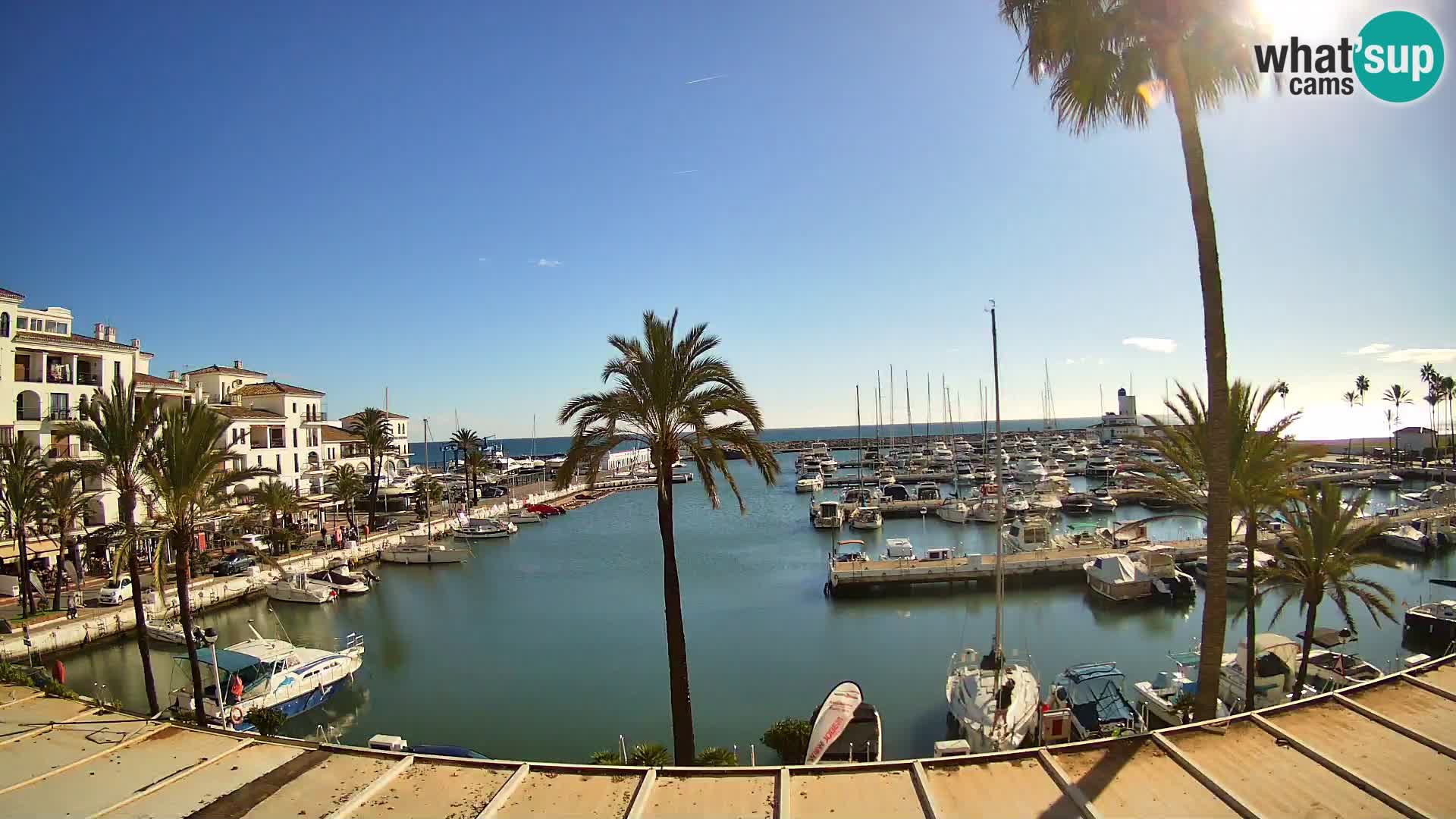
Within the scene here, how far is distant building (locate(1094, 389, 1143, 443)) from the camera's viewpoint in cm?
13762

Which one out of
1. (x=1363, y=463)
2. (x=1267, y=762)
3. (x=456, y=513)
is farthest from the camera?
(x=1363, y=463)

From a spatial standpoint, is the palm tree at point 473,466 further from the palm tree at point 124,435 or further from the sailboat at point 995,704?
the sailboat at point 995,704

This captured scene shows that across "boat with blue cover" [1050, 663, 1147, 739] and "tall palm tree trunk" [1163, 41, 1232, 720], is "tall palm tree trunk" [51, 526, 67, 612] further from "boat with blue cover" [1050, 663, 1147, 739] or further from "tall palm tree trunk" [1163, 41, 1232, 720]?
"tall palm tree trunk" [1163, 41, 1232, 720]

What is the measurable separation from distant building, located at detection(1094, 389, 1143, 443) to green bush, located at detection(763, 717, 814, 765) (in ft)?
430

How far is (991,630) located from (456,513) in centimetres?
5103


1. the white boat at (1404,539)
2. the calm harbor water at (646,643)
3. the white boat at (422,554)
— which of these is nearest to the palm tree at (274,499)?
the calm harbor water at (646,643)

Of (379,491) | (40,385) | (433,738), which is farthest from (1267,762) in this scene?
(379,491)

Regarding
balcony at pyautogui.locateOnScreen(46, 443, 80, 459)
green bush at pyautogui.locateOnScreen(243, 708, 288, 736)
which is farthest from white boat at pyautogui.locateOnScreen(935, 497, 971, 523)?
balcony at pyautogui.locateOnScreen(46, 443, 80, 459)

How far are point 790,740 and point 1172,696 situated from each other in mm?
10256

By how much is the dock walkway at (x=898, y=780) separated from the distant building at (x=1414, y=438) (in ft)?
388

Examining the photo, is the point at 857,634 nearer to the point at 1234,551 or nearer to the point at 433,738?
the point at 433,738

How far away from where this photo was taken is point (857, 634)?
30.7 m

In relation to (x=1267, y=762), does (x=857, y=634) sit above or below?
below

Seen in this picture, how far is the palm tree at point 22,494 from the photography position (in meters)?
28.8
